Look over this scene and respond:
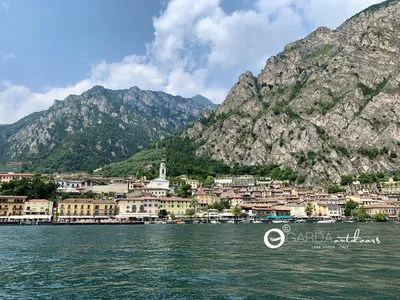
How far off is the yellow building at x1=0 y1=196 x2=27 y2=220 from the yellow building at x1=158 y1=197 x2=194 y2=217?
40819 mm

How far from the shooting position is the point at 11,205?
99312 millimetres

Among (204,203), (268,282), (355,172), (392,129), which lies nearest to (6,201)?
(204,203)

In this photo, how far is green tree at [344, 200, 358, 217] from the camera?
117 metres

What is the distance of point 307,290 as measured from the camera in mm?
17594

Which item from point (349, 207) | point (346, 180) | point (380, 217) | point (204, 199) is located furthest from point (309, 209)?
point (346, 180)

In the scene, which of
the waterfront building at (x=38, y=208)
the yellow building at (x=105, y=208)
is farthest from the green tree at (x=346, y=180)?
the waterfront building at (x=38, y=208)

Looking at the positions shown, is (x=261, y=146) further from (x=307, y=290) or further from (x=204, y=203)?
(x=307, y=290)

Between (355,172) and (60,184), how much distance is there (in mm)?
132512

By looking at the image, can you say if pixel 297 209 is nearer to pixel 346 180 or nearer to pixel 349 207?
pixel 349 207

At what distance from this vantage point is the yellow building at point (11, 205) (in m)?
97.9

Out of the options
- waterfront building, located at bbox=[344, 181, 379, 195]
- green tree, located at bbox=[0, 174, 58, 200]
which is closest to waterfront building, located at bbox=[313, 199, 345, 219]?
waterfront building, located at bbox=[344, 181, 379, 195]

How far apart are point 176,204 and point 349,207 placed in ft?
196

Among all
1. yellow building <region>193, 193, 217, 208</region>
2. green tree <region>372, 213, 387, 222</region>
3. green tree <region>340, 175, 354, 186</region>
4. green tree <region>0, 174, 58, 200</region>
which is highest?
green tree <region>340, 175, 354, 186</region>

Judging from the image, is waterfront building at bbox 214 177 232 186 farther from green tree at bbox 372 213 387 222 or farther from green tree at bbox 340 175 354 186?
green tree at bbox 372 213 387 222
